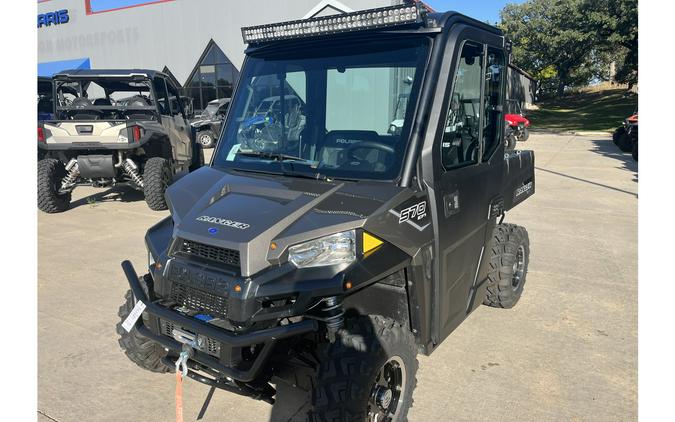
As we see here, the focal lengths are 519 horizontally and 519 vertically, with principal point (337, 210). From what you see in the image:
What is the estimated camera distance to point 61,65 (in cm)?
3147

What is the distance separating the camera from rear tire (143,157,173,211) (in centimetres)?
865

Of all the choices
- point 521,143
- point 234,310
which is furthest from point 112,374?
point 521,143

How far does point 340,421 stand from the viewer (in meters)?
2.47

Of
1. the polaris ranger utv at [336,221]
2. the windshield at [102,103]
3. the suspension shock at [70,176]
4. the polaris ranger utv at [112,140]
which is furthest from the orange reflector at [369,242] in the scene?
the windshield at [102,103]

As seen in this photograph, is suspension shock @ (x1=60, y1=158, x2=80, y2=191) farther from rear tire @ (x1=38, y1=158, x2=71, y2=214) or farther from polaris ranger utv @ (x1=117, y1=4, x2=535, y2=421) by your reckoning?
polaris ranger utv @ (x1=117, y1=4, x2=535, y2=421)

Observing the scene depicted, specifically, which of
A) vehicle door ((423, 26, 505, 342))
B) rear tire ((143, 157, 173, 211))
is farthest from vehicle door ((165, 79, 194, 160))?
vehicle door ((423, 26, 505, 342))

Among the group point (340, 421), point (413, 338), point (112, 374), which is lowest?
point (112, 374)

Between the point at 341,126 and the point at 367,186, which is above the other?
the point at 341,126

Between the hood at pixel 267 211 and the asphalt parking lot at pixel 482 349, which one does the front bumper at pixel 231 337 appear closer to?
the hood at pixel 267 211

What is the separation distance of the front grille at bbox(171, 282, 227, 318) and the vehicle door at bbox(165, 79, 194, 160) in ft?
26.2

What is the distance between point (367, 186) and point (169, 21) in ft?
89.9

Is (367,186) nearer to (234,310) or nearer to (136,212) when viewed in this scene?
(234,310)

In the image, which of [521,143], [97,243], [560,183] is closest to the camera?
[97,243]

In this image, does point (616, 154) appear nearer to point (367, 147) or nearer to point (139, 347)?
point (367, 147)
